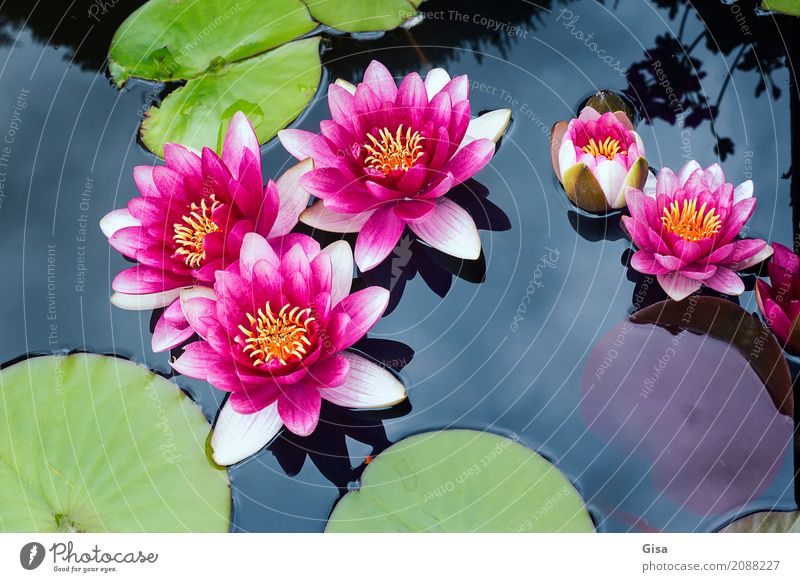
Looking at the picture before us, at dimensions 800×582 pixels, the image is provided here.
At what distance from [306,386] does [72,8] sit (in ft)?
2.63

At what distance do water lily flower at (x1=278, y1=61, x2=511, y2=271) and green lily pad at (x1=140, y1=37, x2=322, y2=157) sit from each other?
10 cm

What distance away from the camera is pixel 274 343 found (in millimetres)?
695

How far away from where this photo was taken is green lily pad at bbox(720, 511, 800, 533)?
741mm

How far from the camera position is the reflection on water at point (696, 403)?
0.75 meters

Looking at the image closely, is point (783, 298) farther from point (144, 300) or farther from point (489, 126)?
point (144, 300)

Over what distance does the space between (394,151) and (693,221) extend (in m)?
0.40

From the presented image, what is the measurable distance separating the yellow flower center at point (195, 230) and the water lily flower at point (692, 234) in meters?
0.55

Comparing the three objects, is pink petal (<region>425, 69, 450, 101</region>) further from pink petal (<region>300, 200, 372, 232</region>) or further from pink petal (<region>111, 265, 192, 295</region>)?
pink petal (<region>111, 265, 192, 295</region>)

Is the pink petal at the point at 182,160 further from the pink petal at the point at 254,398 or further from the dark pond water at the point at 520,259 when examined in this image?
the pink petal at the point at 254,398

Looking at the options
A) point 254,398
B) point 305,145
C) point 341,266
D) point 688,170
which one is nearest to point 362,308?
point 341,266

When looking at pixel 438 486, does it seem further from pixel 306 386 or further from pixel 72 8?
pixel 72 8

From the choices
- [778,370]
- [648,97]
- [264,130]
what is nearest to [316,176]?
[264,130]

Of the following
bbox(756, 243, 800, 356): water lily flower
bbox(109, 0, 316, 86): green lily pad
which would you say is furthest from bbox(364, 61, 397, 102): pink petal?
bbox(756, 243, 800, 356): water lily flower

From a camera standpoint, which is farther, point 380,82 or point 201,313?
point 380,82
